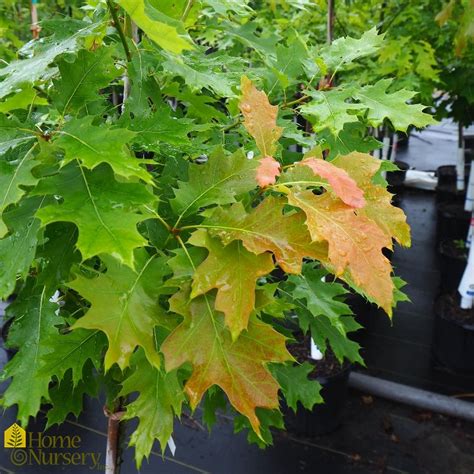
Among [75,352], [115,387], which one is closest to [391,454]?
[115,387]

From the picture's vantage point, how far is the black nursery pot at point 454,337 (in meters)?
2.32

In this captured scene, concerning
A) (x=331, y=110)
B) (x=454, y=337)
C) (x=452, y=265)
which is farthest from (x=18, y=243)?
(x=452, y=265)

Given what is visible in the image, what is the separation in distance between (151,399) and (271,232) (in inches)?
11.1

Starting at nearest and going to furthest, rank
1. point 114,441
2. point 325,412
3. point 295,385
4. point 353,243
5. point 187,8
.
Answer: point 353,243 → point 187,8 → point 114,441 → point 295,385 → point 325,412

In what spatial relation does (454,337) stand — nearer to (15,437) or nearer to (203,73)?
(15,437)

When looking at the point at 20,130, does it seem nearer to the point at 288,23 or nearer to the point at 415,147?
the point at 288,23

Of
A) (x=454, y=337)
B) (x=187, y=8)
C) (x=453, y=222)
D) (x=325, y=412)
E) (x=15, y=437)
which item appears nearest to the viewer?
(x=187, y=8)

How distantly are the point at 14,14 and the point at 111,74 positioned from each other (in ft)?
8.89

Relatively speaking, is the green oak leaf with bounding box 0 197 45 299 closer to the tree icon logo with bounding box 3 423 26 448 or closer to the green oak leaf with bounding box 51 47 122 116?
the green oak leaf with bounding box 51 47 122 116

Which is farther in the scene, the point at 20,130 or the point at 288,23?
the point at 288,23

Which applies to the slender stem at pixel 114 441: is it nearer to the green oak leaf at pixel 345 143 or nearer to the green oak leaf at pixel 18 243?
the green oak leaf at pixel 18 243

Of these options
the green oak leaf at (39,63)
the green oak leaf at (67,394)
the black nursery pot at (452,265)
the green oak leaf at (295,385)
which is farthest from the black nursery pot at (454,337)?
the green oak leaf at (39,63)

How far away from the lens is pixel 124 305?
2.00 feet

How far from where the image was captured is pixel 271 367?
1.06 metres
